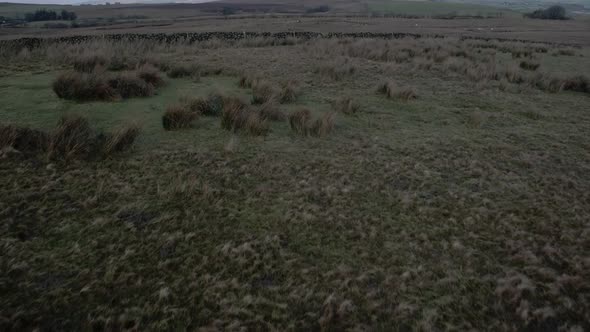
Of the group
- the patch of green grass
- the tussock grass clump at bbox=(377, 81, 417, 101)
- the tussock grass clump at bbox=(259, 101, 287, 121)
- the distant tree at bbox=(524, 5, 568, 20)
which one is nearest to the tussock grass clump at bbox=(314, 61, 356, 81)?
the tussock grass clump at bbox=(377, 81, 417, 101)

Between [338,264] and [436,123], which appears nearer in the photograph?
[338,264]

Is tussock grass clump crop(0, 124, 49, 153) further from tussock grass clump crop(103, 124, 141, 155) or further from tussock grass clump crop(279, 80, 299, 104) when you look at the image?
tussock grass clump crop(279, 80, 299, 104)

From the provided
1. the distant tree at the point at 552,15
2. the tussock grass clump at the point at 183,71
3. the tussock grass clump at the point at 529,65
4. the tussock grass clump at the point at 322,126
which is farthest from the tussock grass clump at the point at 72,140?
the distant tree at the point at 552,15

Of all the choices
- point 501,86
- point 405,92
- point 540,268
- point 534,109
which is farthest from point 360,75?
point 540,268

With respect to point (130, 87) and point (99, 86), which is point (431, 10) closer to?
point (130, 87)

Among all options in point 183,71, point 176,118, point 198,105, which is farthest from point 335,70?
point 176,118

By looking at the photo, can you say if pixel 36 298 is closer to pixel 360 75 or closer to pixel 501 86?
pixel 360 75

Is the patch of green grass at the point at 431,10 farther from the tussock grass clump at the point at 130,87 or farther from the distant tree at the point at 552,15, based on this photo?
the tussock grass clump at the point at 130,87

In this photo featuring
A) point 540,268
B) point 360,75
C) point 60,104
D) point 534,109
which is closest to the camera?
point 540,268
